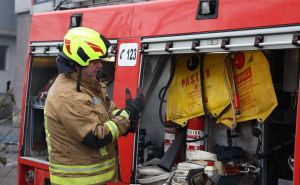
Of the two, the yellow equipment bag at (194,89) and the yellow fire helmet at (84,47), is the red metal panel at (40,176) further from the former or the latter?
the yellow fire helmet at (84,47)

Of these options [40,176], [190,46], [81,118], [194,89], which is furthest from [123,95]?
[40,176]

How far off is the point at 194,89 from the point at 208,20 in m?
0.73

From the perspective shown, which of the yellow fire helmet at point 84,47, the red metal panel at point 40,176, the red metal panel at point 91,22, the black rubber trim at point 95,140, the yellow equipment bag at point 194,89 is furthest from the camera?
the red metal panel at point 40,176

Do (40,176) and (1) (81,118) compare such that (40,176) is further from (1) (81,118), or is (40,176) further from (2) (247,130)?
(2) (247,130)

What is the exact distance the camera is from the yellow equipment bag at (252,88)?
3.29 metres

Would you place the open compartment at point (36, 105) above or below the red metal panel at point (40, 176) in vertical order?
above

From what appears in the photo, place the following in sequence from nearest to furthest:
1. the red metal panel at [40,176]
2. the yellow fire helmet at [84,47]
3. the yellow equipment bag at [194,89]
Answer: the yellow fire helmet at [84,47]
the yellow equipment bag at [194,89]
the red metal panel at [40,176]

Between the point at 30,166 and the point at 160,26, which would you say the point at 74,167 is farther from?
the point at 30,166

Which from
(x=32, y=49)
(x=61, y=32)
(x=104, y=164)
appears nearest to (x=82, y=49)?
(x=104, y=164)

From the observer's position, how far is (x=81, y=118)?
2.87 m

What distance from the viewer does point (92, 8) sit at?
4.28 metres

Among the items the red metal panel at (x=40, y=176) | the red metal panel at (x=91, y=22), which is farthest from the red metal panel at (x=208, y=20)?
the red metal panel at (x=40, y=176)

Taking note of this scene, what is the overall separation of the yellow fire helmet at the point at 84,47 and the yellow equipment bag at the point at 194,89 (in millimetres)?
→ 953

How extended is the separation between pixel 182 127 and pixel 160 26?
2.84ft
